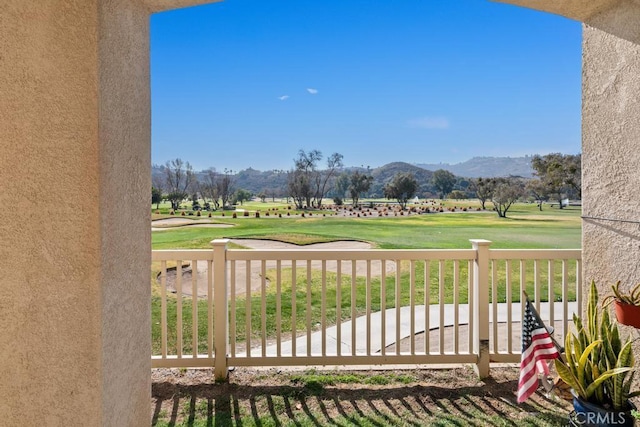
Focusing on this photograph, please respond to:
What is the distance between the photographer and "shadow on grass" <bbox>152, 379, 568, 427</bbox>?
2285 millimetres

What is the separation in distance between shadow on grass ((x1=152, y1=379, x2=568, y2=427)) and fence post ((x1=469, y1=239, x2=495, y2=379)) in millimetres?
137

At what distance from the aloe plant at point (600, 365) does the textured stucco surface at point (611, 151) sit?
0.32 meters

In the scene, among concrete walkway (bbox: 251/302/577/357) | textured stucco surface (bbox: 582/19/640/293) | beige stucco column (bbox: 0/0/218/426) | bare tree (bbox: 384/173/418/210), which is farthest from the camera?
bare tree (bbox: 384/173/418/210)

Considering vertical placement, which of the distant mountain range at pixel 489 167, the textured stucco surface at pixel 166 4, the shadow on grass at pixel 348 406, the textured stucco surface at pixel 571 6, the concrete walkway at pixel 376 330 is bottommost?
the shadow on grass at pixel 348 406

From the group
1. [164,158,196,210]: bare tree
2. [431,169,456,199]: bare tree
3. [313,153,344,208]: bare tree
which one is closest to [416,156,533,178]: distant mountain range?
[431,169,456,199]: bare tree

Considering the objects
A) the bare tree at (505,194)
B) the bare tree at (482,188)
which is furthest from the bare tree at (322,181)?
the bare tree at (505,194)

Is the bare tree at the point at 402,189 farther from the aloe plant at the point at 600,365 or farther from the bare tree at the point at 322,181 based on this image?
the aloe plant at the point at 600,365

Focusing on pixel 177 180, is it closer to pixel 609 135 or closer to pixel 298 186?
pixel 298 186

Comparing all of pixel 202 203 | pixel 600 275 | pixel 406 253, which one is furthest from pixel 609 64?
pixel 202 203

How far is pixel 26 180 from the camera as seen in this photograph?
137 cm

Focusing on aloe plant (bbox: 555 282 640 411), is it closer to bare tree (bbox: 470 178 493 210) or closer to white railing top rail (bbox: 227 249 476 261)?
white railing top rail (bbox: 227 249 476 261)

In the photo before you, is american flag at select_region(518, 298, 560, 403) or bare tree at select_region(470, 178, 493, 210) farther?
bare tree at select_region(470, 178, 493, 210)

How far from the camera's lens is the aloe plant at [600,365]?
5.97 ft

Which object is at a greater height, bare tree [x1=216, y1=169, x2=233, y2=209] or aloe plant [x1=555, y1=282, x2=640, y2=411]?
bare tree [x1=216, y1=169, x2=233, y2=209]
